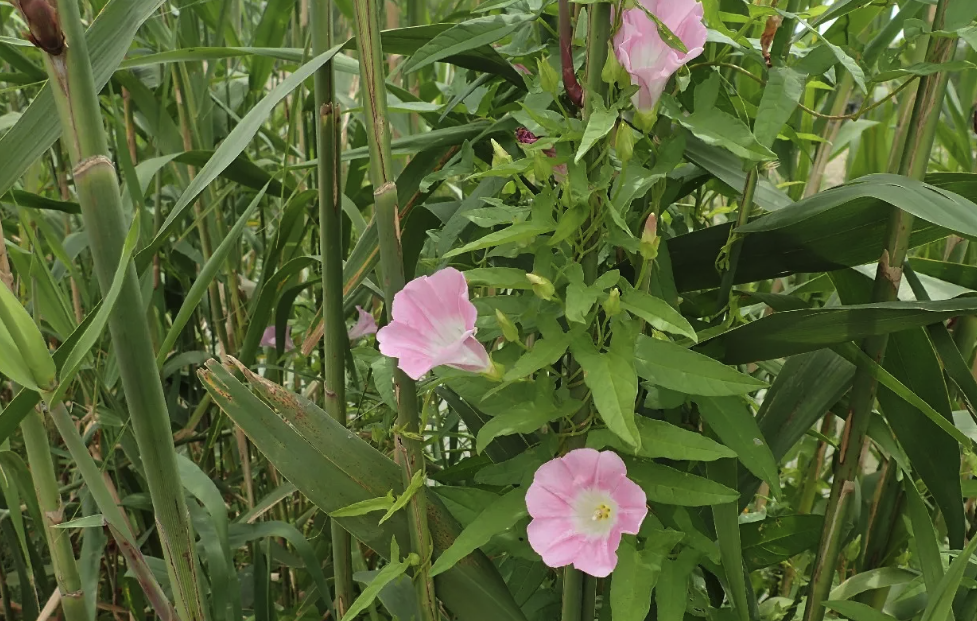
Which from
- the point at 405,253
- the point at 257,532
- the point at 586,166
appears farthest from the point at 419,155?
the point at 257,532

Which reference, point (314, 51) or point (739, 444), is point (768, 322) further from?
point (314, 51)

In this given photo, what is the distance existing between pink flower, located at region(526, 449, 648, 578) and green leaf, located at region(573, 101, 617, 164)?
142 mm

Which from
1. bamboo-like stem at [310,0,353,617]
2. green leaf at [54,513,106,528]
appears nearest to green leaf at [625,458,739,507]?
bamboo-like stem at [310,0,353,617]

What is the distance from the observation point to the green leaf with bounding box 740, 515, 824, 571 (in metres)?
0.50

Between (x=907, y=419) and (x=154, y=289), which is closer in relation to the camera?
(x=907, y=419)

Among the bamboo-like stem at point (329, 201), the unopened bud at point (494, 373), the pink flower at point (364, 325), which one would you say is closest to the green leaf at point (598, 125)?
the unopened bud at point (494, 373)

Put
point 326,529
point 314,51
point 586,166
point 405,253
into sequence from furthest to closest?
point 326,529
point 405,253
point 314,51
point 586,166

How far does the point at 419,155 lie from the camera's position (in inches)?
22.5

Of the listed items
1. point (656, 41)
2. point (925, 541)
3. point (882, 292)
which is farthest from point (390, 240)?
point (925, 541)

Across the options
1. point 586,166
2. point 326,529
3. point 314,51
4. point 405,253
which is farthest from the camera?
point 326,529

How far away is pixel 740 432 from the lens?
416 millimetres

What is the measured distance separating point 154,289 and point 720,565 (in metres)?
0.63

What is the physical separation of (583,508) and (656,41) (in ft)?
0.72

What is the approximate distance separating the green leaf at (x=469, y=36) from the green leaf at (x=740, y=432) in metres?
0.23
